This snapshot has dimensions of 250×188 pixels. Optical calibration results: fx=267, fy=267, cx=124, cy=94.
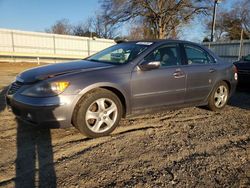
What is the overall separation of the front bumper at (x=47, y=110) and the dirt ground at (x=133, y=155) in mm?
317

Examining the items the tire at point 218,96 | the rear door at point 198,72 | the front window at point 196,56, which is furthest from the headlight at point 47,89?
the tire at point 218,96

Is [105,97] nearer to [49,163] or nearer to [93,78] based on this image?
[93,78]

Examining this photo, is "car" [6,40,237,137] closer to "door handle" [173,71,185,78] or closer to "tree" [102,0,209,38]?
"door handle" [173,71,185,78]

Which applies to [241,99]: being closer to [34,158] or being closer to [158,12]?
[34,158]

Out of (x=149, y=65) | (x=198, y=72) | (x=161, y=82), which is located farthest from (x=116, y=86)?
(x=198, y=72)

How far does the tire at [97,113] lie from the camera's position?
3.89m

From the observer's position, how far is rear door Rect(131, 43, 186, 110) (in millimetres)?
4398

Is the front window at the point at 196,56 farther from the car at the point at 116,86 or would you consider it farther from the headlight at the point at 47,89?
the headlight at the point at 47,89

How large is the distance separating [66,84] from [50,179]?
55.4 inches

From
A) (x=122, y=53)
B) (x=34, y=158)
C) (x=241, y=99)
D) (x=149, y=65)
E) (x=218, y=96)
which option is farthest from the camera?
(x=241, y=99)

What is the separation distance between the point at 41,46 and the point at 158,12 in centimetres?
1343

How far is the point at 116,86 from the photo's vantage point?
4145 millimetres

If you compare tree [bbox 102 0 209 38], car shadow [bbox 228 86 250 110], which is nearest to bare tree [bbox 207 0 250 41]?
tree [bbox 102 0 209 38]

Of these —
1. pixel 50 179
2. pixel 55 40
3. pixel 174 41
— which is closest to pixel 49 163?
pixel 50 179
